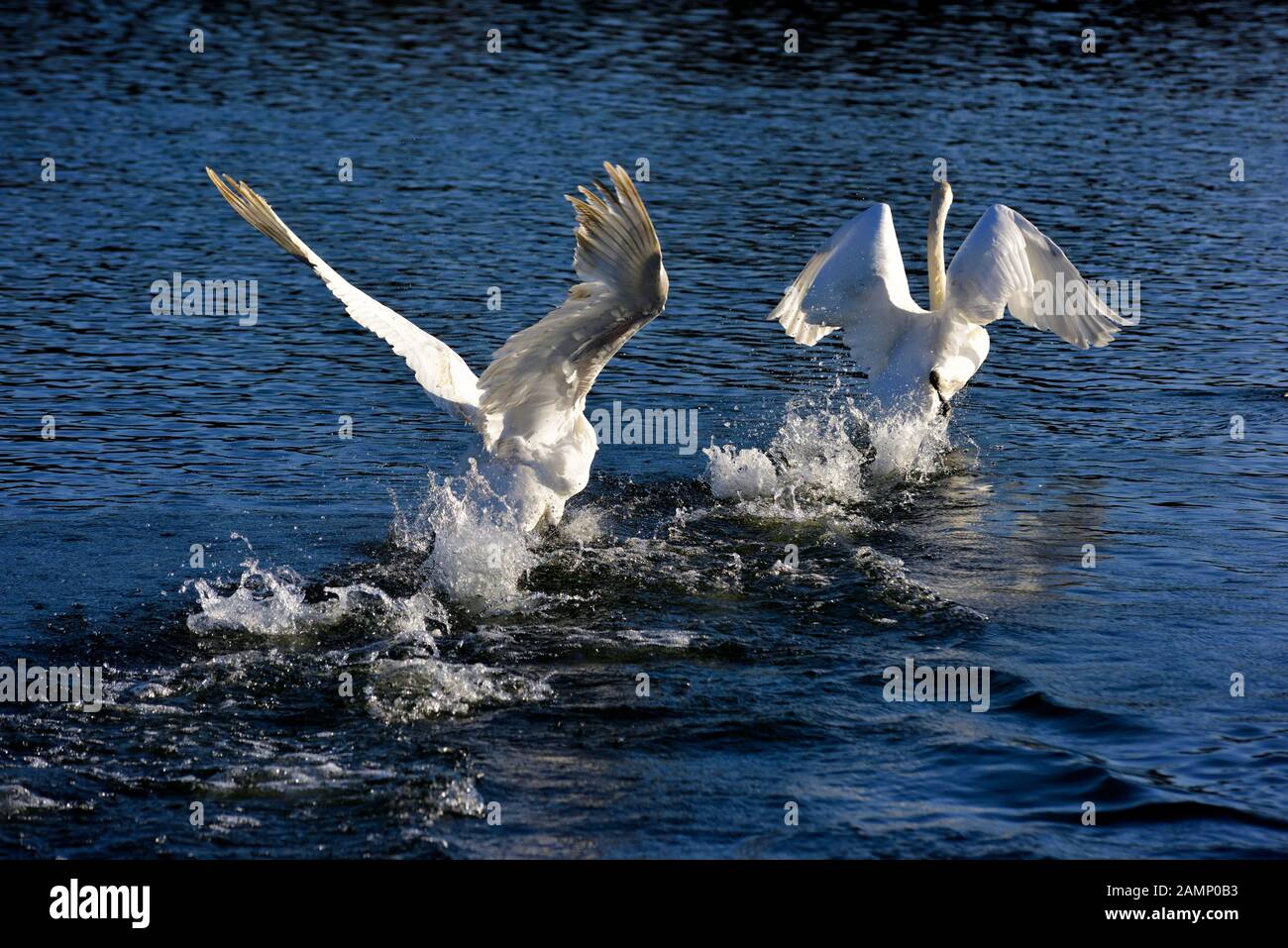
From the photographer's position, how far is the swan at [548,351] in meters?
9.79

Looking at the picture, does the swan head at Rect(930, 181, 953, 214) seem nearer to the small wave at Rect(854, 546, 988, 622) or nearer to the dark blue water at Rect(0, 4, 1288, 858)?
the dark blue water at Rect(0, 4, 1288, 858)

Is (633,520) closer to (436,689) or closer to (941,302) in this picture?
(436,689)

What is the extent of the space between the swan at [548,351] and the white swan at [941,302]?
145 inches

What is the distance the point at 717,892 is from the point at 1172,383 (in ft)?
33.9

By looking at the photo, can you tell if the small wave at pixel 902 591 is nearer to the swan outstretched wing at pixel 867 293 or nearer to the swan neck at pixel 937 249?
the swan outstretched wing at pixel 867 293

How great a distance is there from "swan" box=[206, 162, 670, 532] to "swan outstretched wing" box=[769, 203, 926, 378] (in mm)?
3730

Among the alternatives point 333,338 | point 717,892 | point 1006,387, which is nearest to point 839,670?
point 717,892

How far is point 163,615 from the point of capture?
33.7 feet

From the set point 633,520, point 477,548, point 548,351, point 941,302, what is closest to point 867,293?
point 941,302

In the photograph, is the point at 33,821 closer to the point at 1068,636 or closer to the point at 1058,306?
the point at 1068,636

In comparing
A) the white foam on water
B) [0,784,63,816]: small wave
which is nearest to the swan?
the white foam on water

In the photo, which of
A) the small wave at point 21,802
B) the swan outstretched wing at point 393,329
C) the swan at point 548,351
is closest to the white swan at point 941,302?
the swan at point 548,351

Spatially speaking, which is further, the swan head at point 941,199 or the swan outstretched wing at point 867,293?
the swan head at point 941,199

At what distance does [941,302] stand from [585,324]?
4.91 m
